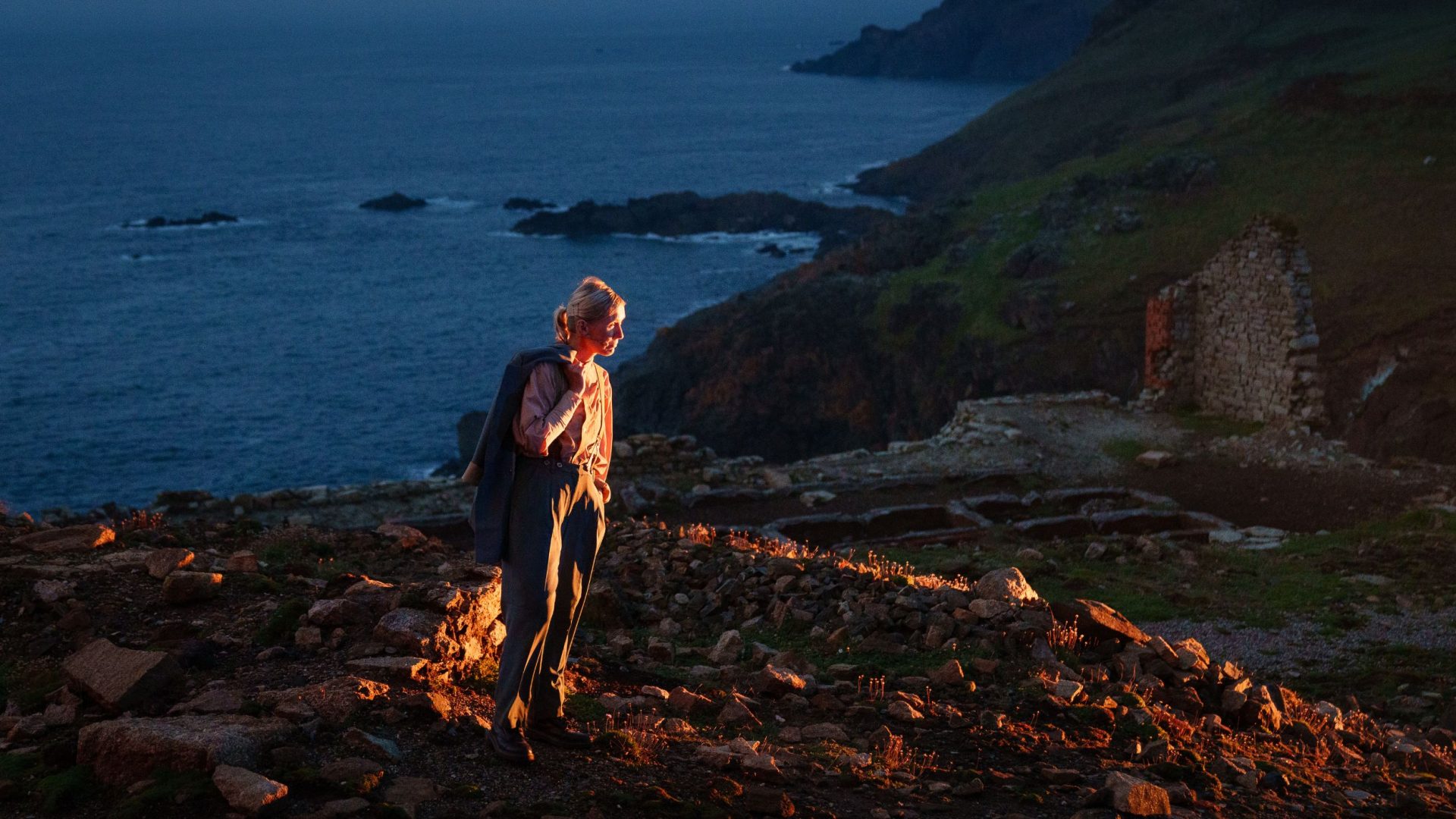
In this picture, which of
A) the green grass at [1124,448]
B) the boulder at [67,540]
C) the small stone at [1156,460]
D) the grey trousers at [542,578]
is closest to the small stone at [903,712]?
the grey trousers at [542,578]

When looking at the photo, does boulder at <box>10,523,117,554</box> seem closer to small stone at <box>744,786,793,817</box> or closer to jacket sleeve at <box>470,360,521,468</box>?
jacket sleeve at <box>470,360,521,468</box>

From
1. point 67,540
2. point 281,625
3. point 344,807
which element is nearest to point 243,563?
point 281,625

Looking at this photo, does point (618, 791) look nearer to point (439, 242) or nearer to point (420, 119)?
point (439, 242)

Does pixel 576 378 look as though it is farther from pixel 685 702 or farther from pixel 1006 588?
pixel 1006 588

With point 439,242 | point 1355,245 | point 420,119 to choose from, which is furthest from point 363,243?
point 420,119

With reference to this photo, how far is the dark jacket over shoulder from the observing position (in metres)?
6.70

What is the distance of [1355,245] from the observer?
30.6 meters

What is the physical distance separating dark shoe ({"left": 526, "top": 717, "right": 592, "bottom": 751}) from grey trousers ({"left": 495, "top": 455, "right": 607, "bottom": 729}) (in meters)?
0.06

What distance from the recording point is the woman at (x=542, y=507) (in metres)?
6.68

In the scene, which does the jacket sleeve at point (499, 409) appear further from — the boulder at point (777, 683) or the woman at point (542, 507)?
the boulder at point (777, 683)

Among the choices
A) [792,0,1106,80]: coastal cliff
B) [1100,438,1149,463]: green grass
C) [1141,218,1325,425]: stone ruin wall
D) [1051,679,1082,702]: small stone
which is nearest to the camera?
[1051,679,1082,702]: small stone

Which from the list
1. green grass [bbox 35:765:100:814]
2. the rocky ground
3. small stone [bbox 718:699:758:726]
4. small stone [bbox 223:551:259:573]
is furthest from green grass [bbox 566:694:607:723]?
small stone [bbox 223:551:259:573]

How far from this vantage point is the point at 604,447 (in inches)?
285

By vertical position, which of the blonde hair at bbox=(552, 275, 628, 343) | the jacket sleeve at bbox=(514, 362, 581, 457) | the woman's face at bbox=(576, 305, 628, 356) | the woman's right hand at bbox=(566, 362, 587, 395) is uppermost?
the blonde hair at bbox=(552, 275, 628, 343)
